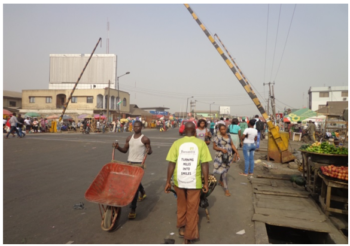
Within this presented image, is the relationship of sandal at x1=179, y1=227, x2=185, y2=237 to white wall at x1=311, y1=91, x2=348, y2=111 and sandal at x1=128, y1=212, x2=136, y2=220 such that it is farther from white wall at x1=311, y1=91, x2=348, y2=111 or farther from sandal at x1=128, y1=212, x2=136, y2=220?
white wall at x1=311, y1=91, x2=348, y2=111

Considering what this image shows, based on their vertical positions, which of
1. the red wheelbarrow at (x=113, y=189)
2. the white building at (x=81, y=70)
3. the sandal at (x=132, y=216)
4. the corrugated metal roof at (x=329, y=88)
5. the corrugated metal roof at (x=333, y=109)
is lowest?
the sandal at (x=132, y=216)

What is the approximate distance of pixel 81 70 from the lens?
216 feet

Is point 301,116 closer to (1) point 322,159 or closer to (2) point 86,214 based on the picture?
(1) point 322,159

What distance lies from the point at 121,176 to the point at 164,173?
4006 mm

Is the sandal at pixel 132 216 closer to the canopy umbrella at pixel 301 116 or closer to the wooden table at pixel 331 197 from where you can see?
the wooden table at pixel 331 197

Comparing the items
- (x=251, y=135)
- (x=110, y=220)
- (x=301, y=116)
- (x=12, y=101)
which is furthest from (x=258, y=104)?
(x=12, y=101)

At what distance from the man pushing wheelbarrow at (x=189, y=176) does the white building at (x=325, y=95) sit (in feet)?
215

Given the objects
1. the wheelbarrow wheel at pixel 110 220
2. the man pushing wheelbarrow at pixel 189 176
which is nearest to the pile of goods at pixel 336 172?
the man pushing wheelbarrow at pixel 189 176

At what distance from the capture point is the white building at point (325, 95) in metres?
62.2

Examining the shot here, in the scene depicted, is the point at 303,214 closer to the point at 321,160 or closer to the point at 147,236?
the point at 321,160

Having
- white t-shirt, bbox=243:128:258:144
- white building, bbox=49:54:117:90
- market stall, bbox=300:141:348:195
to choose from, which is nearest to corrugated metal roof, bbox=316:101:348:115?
white t-shirt, bbox=243:128:258:144

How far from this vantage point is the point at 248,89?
1209 centimetres

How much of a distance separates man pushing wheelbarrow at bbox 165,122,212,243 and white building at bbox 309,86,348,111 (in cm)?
6566

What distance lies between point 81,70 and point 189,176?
220 feet
